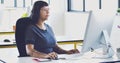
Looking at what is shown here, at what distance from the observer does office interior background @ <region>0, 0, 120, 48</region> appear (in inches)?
191

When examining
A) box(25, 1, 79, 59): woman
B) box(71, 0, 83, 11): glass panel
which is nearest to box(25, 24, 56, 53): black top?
box(25, 1, 79, 59): woman

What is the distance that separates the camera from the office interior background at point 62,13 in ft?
15.9

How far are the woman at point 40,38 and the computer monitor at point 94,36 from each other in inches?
15.8

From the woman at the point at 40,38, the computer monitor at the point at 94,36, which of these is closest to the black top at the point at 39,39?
the woman at the point at 40,38

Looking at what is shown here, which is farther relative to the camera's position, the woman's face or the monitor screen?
the woman's face

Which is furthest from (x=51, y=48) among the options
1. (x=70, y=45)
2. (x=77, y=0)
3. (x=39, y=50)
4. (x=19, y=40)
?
(x=77, y=0)

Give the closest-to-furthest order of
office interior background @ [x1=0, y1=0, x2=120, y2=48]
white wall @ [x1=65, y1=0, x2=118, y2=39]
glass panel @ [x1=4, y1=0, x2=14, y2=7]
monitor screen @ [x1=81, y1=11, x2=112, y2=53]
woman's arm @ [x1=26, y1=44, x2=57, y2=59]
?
monitor screen @ [x1=81, y1=11, x2=112, y2=53]
woman's arm @ [x1=26, y1=44, x2=57, y2=59]
white wall @ [x1=65, y1=0, x2=118, y2=39]
office interior background @ [x1=0, y1=0, x2=120, y2=48]
glass panel @ [x1=4, y1=0, x2=14, y2=7]

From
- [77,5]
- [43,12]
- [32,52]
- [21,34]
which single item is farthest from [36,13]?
[77,5]

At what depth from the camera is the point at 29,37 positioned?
2715mm

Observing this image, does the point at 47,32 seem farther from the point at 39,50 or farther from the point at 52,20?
the point at 52,20

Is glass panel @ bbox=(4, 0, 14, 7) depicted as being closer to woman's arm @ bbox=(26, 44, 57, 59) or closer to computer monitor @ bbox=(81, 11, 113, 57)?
woman's arm @ bbox=(26, 44, 57, 59)

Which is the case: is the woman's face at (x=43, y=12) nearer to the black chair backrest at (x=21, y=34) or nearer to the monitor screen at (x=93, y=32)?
the black chair backrest at (x=21, y=34)

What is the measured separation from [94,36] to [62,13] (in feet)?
11.8

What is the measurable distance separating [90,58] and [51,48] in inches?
18.4
